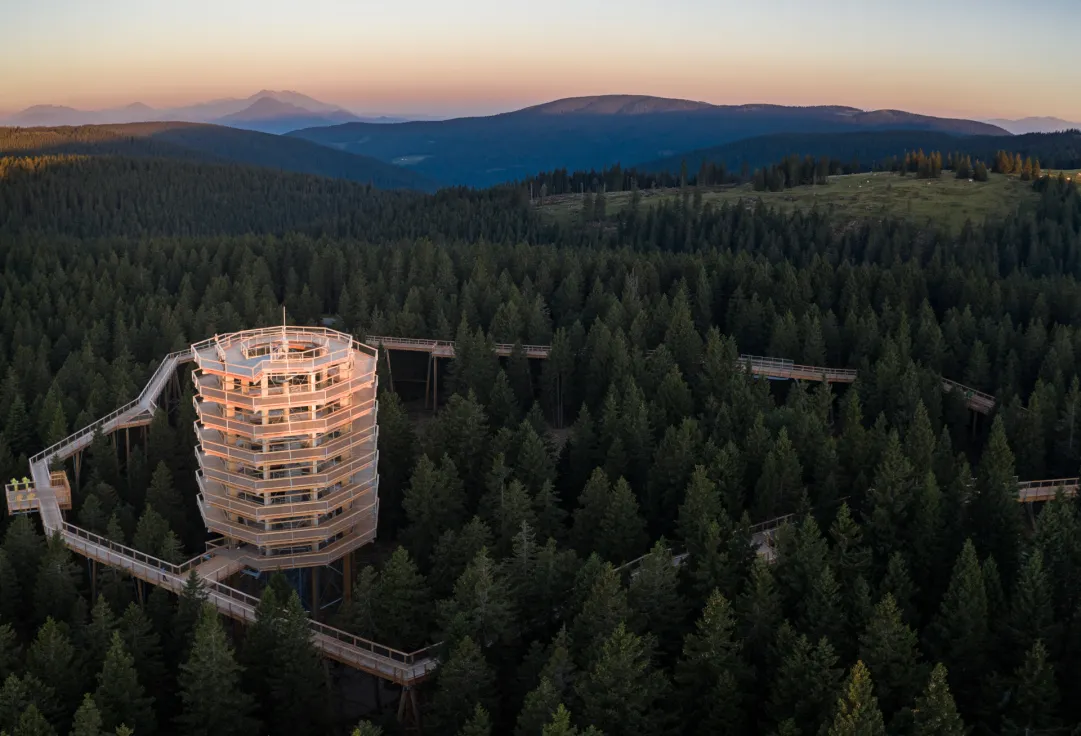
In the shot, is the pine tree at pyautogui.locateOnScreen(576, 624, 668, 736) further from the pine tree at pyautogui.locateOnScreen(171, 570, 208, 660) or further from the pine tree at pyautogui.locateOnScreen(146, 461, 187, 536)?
the pine tree at pyautogui.locateOnScreen(146, 461, 187, 536)

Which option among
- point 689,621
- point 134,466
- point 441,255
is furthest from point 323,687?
point 441,255

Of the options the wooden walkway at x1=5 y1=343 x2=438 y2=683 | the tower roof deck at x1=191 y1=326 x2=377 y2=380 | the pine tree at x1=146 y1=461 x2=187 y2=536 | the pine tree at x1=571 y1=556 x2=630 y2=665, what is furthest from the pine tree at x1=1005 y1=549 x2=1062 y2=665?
the pine tree at x1=146 y1=461 x2=187 y2=536

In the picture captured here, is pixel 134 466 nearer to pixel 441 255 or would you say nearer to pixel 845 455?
pixel 845 455

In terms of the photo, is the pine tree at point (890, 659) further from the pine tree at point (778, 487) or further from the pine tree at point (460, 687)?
the pine tree at point (778, 487)

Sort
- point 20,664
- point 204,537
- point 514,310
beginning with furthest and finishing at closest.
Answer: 1. point 514,310
2. point 204,537
3. point 20,664

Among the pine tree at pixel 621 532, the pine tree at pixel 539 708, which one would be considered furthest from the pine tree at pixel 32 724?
the pine tree at pixel 621 532
